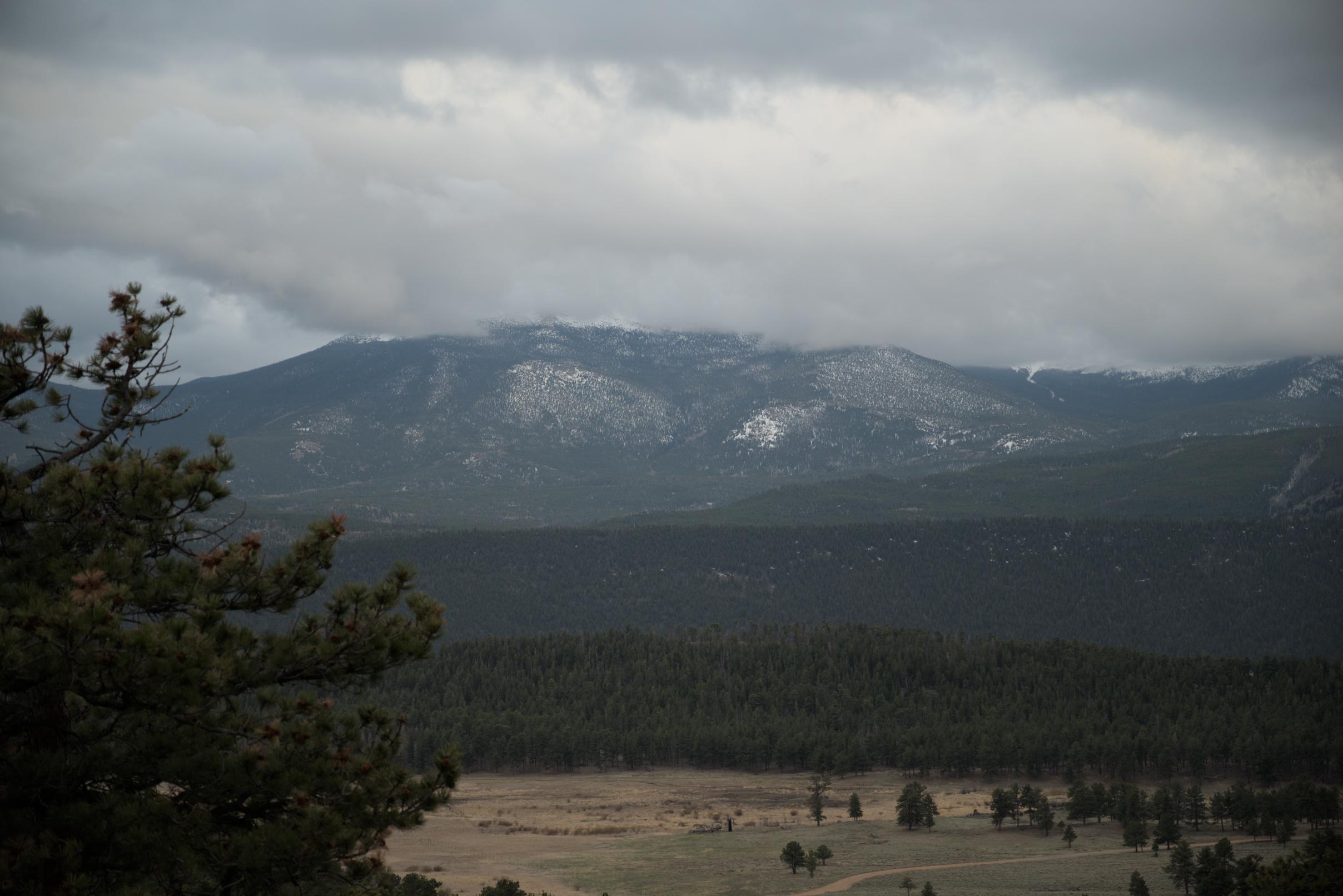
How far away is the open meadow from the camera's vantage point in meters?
77.5

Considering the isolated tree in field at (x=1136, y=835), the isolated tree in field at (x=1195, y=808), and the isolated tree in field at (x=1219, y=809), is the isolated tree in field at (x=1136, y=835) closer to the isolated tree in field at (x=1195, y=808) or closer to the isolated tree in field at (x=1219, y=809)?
the isolated tree in field at (x=1195, y=808)

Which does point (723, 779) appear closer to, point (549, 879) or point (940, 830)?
point (940, 830)

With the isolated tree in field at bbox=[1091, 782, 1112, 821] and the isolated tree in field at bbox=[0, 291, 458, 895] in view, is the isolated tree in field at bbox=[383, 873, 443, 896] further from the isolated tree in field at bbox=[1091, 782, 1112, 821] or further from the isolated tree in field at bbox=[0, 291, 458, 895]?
the isolated tree in field at bbox=[1091, 782, 1112, 821]

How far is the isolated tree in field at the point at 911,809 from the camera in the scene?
10062cm

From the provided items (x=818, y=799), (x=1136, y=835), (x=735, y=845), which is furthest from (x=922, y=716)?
(x=735, y=845)

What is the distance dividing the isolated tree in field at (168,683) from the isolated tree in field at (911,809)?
8761 centimetres

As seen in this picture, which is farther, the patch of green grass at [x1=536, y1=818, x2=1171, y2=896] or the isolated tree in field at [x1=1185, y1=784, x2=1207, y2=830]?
the isolated tree in field at [x1=1185, y1=784, x2=1207, y2=830]

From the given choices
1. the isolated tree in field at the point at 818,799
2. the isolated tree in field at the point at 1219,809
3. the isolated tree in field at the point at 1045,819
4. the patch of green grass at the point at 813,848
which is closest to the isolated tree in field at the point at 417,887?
the patch of green grass at the point at 813,848

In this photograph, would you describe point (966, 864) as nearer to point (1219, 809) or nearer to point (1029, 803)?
point (1029, 803)

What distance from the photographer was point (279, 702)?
1911cm

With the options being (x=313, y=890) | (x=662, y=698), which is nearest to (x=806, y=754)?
(x=662, y=698)

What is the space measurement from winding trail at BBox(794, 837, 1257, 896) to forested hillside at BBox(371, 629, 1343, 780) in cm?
5697

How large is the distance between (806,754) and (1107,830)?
65843mm

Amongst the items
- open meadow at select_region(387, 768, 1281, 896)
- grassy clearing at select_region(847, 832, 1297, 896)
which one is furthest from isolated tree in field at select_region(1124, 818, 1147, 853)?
grassy clearing at select_region(847, 832, 1297, 896)
